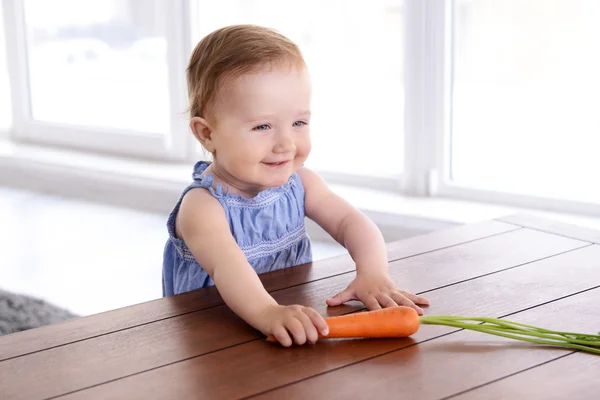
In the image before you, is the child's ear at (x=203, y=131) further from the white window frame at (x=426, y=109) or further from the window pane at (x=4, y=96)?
the window pane at (x=4, y=96)

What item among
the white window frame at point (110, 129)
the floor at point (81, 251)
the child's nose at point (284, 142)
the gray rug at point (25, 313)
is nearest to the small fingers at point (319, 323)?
the child's nose at point (284, 142)

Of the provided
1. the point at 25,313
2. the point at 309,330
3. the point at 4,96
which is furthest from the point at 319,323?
the point at 4,96

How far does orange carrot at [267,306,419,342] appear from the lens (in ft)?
3.82

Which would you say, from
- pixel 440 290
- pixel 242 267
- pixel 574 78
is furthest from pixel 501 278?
pixel 574 78

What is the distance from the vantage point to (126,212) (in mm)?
3574

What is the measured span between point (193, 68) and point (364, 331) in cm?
56

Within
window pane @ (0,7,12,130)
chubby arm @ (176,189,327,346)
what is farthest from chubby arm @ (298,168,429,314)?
window pane @ (0,7,12,130)

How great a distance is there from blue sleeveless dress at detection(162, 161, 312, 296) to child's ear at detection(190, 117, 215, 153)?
0.20ft

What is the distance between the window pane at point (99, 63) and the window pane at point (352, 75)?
1.84 ft

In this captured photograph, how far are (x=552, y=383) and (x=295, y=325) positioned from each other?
314 mm

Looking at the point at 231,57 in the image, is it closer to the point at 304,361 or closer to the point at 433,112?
the point at 304,361

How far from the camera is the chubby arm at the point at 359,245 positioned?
4.27 ft

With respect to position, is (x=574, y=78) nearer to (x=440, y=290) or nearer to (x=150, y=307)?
(x=440, y=290)

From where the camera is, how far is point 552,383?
1.02 metres
